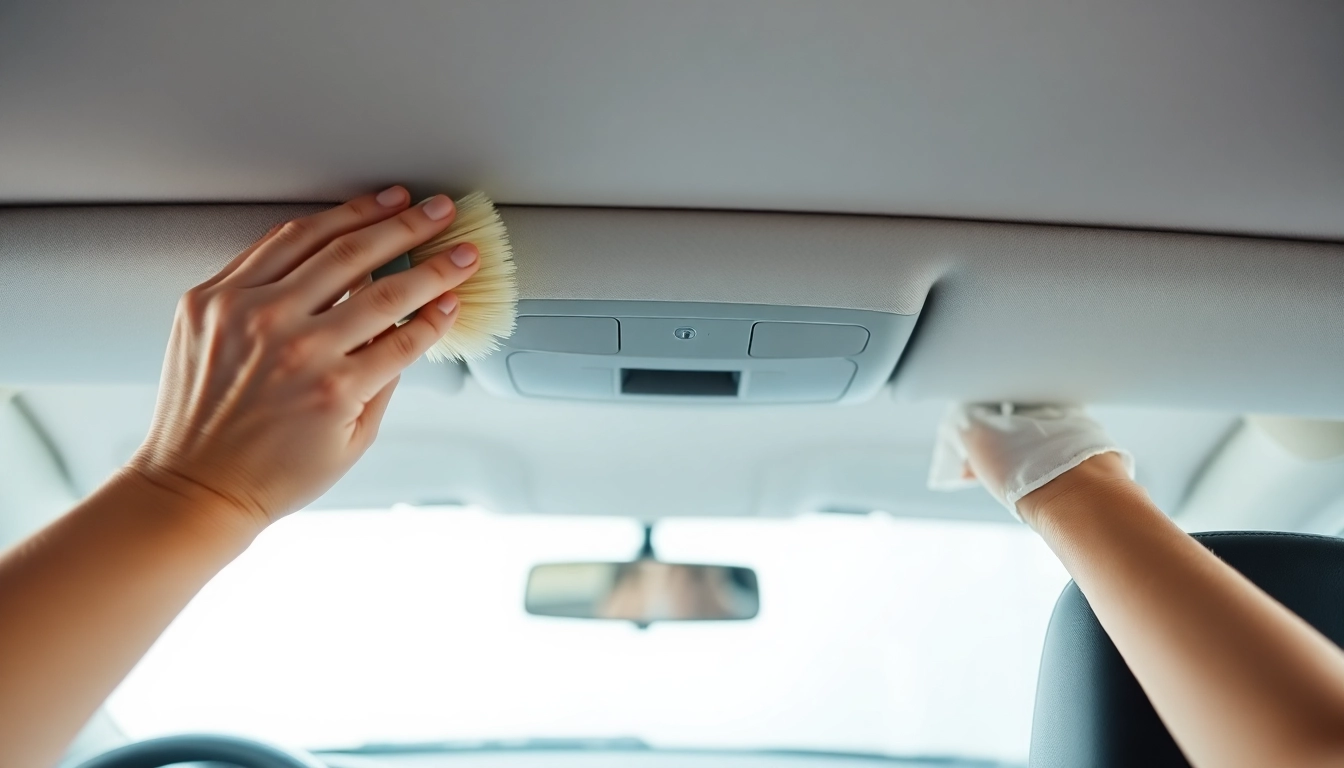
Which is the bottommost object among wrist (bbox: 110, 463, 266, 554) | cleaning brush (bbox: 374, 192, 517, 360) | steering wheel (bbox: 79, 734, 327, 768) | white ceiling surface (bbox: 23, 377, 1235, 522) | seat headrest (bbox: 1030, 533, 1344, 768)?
steering wheel (bbox: 79, 734, 327, 768)

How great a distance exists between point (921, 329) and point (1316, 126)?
442mm

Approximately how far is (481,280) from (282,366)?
0.23 meters

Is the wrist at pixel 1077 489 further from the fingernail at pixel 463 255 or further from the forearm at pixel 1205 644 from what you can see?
the fingernail at pixel 463 255

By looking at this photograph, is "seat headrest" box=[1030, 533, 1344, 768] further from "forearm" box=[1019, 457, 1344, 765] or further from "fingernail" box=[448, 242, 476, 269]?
"fingernail" box=[448, 242, 476, 269]

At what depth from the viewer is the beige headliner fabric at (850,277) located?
0.87 metres

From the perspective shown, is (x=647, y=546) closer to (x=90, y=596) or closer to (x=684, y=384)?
(x=684, y=384)

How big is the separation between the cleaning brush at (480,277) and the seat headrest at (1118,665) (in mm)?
878

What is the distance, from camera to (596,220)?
866 mm

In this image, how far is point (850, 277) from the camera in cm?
90

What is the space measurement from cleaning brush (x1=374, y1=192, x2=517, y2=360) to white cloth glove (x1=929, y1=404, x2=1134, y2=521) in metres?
0.71

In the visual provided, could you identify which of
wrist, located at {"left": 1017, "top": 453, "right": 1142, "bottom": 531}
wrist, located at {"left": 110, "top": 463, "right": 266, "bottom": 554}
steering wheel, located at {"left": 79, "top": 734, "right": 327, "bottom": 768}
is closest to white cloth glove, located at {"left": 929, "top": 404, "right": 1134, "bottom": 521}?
wrist, located at {"left": 1017, "top": 453, "right": 1142, "bottom": 531}

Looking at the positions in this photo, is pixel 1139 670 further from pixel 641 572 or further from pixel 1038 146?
pixel 641 572

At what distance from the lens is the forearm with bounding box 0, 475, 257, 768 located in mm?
545

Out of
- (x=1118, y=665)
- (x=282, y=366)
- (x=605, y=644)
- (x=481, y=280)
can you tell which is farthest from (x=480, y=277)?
(x=605, y=644)
